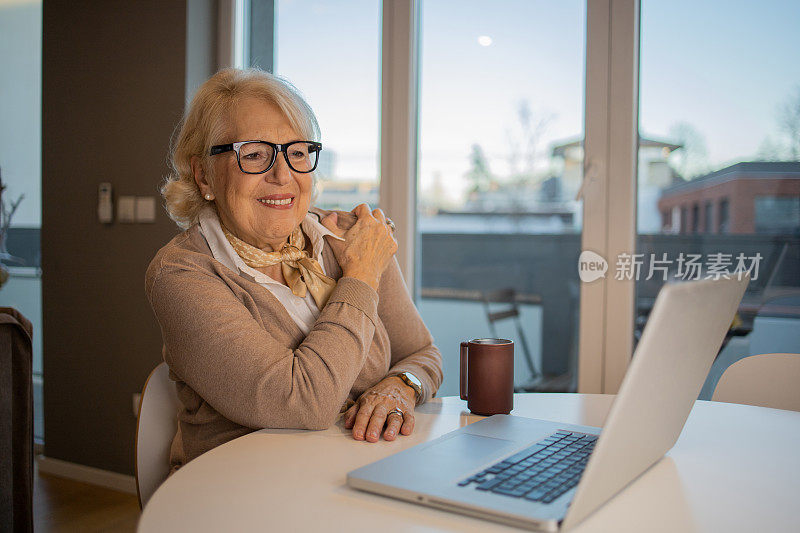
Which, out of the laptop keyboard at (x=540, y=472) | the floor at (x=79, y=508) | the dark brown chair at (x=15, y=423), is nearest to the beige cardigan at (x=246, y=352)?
the laptop keyboard at (x=540, y=472)

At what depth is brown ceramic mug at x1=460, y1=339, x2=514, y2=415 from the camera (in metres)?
1.21

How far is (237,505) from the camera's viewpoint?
2.64ft

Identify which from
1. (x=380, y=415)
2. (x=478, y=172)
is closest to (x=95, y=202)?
(x=478, y=172)

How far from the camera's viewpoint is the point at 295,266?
1.46 meters

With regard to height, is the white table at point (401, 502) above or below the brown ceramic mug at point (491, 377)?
below

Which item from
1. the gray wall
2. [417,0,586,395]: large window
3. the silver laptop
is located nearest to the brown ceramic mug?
the silver laptop

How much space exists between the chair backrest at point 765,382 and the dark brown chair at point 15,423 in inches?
75.5

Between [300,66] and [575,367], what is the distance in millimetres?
1751

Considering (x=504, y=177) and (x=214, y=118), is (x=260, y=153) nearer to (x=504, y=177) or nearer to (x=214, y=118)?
(x=214, y=118)

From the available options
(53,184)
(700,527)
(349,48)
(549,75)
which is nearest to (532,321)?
(549,75)

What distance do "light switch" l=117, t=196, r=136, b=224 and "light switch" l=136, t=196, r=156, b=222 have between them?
2cm

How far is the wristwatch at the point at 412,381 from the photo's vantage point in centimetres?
132

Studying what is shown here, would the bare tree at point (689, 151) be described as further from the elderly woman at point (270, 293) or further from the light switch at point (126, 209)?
the light switch at point (126, 209)

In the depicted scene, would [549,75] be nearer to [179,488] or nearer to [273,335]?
[273,335]
